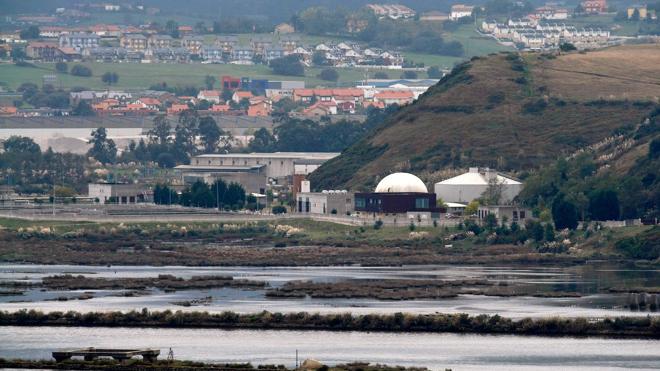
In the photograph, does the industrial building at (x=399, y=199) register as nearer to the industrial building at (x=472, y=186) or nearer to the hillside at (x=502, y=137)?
the industrial building at (x=472, y=186)

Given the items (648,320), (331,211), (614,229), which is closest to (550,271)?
(614,229)

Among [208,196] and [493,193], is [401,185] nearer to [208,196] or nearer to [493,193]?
[493,193]

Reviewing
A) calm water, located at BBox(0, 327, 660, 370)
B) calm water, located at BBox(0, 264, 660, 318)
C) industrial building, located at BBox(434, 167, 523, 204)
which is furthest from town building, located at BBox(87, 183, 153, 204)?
calm water, located at BBox(0, 327, 660, 370)

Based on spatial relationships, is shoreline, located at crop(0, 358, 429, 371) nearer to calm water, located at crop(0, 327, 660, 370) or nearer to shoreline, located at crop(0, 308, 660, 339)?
calm water, located at crop(0, 327, 660, 370)

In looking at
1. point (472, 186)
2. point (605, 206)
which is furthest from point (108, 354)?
point (472, 186)

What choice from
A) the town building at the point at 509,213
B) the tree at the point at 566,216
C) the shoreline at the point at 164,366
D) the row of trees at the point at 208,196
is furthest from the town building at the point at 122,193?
the shoreline at the point at 164,366

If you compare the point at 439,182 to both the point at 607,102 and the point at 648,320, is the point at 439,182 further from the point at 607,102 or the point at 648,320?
the point at 648,320
